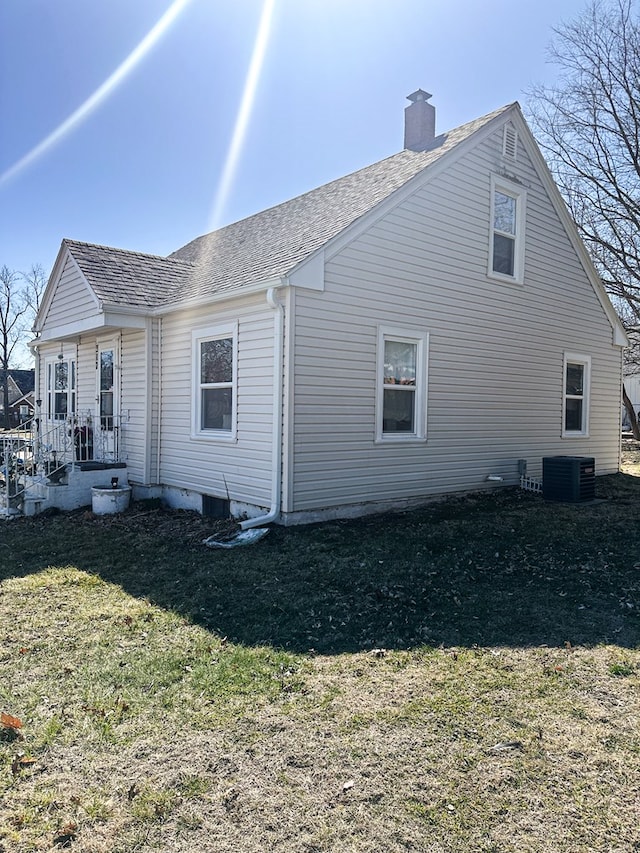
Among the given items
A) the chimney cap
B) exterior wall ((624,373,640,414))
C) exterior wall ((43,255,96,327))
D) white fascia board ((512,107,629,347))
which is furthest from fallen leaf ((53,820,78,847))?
exterior wall ((624,373,640,414))

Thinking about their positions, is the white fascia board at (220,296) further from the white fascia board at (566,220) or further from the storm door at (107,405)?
the white fascia board at (566,220)

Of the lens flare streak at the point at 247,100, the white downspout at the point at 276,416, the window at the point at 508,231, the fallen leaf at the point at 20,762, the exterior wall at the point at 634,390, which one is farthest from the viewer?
the exterior wall at the point at 634,390

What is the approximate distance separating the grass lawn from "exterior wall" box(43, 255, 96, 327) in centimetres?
568

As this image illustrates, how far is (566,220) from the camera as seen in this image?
11.8 m

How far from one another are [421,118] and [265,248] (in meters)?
4.88

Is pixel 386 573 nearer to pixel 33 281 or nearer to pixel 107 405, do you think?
pixel 107 405

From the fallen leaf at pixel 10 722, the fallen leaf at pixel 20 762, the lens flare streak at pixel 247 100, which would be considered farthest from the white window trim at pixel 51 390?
the fallen leaf at pixel 20 762

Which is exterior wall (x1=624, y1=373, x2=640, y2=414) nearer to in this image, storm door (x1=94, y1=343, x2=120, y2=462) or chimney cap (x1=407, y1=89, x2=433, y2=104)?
chimney cap (x1=407, y1=89, x2=433, y2=104)

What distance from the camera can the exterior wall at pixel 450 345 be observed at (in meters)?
7.82

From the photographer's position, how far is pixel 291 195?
14.1 m

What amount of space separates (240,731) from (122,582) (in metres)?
3.22

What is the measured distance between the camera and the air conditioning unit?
1008cm

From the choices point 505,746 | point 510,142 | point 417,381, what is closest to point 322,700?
point 505,746

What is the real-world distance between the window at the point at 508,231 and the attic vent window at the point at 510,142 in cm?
53
